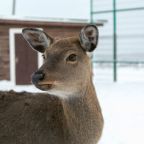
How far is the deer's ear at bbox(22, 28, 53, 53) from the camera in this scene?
4551mm

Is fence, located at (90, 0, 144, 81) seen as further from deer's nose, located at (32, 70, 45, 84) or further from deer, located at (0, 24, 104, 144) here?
deer's nose, located at (32, 70, 45, 84)

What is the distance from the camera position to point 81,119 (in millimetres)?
4523

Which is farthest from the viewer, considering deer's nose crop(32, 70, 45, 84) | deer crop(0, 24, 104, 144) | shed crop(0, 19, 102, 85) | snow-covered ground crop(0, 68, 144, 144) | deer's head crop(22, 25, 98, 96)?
shed crop(0, 19, 102, 85)

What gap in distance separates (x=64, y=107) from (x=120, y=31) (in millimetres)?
16284

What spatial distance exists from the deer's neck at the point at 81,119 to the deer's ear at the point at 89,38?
374 mm

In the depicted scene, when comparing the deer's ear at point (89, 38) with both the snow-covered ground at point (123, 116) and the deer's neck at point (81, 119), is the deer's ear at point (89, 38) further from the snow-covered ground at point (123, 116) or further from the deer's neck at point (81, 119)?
the snow-covered ground at point (123, 116)

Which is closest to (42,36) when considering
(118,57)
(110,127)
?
(110,127)

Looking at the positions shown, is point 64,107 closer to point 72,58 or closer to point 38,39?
point 72,58

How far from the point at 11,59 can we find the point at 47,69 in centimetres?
1413

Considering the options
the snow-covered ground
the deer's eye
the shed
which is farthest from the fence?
the deer's eye

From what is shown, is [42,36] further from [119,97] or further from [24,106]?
[119,97]

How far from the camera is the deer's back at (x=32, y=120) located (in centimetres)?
449

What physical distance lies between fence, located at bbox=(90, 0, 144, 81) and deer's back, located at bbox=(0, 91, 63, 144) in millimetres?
14928

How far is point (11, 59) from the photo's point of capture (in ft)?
59.1
